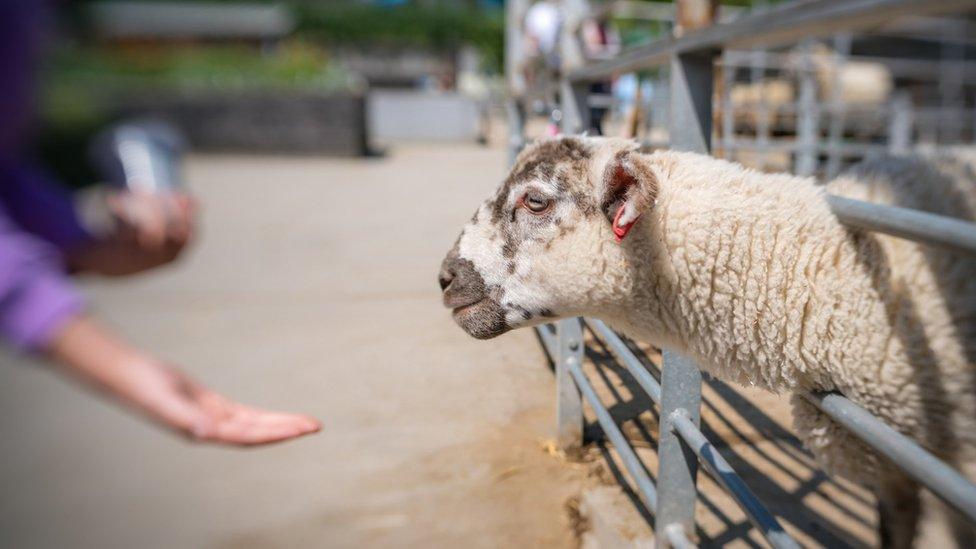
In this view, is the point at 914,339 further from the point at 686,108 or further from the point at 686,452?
the point at 686,108

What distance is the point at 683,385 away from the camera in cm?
193

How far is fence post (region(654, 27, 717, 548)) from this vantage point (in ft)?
6.23

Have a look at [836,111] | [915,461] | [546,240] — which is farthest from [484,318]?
[836,111]

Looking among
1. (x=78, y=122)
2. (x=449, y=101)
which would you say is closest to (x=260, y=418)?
(x=78, y=122)

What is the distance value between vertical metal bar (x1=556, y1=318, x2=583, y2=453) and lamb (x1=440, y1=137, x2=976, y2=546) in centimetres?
77

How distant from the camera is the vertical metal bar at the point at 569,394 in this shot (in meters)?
2.83

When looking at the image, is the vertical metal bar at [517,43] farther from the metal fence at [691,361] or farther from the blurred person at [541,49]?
the metal fence at [691,361]

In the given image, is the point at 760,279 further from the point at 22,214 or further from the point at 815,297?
the point at 22,214

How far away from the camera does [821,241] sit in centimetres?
173

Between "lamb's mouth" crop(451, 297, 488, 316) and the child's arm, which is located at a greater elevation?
the child's arm

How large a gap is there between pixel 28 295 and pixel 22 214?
0.12m

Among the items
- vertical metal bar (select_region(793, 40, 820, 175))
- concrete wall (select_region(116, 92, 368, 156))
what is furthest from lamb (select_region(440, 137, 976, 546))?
concrete wall (select_region(116, 92, 368, 156))

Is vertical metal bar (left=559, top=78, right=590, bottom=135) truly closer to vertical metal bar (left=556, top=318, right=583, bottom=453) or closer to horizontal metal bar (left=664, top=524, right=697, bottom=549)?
vertical metal bar (left=556, top=318, right=583, bottom=453)

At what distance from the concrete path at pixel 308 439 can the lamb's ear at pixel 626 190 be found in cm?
117
